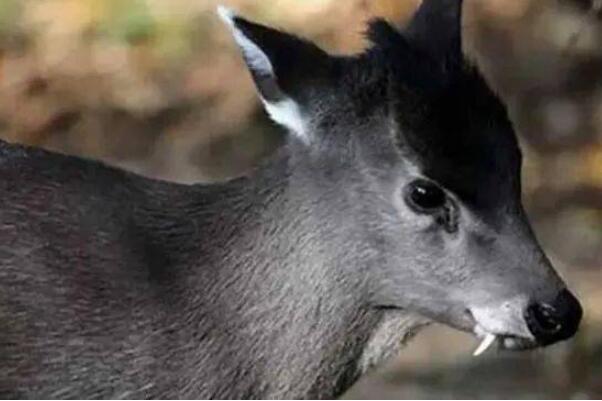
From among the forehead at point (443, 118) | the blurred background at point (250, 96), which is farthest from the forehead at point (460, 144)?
the blurred background at point (250, 96)

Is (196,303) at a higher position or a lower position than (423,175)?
lower

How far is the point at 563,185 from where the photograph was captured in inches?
63.7

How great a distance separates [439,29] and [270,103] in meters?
0.17

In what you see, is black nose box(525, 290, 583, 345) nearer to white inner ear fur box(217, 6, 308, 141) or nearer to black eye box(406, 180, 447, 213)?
black eye box(406, 180, 447, 213)

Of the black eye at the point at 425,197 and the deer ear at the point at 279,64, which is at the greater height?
the deer ear at the point at 279,64

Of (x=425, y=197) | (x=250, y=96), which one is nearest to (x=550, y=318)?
(x=425, y=197)

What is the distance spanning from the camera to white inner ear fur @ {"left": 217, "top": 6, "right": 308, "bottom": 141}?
52.1 inches

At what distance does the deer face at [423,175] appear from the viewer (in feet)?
4.33

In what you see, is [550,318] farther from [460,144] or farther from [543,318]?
[460,144]

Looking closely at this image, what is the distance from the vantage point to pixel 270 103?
4.42ft

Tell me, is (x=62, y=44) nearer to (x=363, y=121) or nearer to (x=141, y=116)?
(x=141, y=116)

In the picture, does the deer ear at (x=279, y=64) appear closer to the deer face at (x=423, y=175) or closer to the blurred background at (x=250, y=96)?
the deer face at (x=423, y=175)

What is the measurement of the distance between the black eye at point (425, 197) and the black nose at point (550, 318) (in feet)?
0.36

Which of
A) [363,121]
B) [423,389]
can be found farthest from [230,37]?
[423,389]
